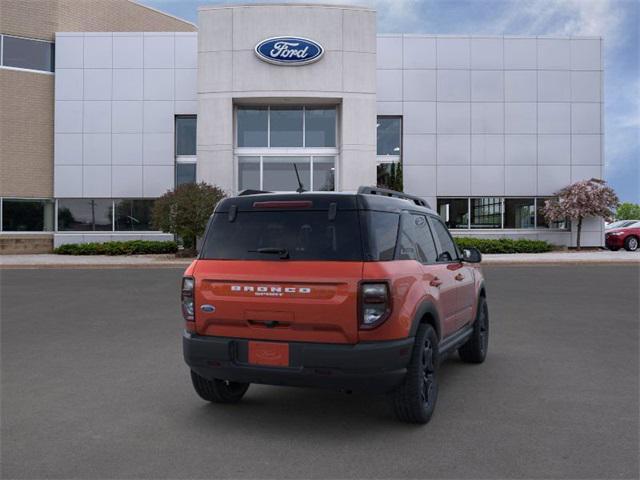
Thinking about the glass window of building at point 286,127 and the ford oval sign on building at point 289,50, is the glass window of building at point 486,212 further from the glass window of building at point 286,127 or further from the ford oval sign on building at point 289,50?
the ford oval sign on building at point 289,50

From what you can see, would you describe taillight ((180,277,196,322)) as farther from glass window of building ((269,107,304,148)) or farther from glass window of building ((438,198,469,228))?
glass window of building ((438,198,469,228))

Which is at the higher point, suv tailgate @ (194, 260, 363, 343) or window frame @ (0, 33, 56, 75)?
window frame @ (0, 33, 56, 75)

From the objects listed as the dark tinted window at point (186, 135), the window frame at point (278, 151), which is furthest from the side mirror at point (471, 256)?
the dark tinted window at point (186, 135)

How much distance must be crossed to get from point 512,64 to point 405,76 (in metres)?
5.20

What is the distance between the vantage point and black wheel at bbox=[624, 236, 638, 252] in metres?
27.8

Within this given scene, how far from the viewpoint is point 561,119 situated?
2794 centimetres

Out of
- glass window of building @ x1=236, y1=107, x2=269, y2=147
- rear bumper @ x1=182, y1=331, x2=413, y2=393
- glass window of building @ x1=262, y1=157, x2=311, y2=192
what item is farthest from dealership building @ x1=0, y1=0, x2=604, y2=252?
rear bumper @ x1=182, y1=331, x2=413, y2=393

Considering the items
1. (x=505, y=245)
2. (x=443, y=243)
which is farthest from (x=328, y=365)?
(x=505, y=245)

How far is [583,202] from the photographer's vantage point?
85.6ft

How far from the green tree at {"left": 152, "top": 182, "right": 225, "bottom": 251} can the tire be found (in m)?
19.5

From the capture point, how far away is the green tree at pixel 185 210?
21.8m

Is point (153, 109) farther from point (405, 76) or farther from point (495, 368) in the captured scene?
point (495, 368)

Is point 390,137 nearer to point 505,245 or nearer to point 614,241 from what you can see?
point 505,245

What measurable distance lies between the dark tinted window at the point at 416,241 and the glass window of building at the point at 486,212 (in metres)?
23.3
